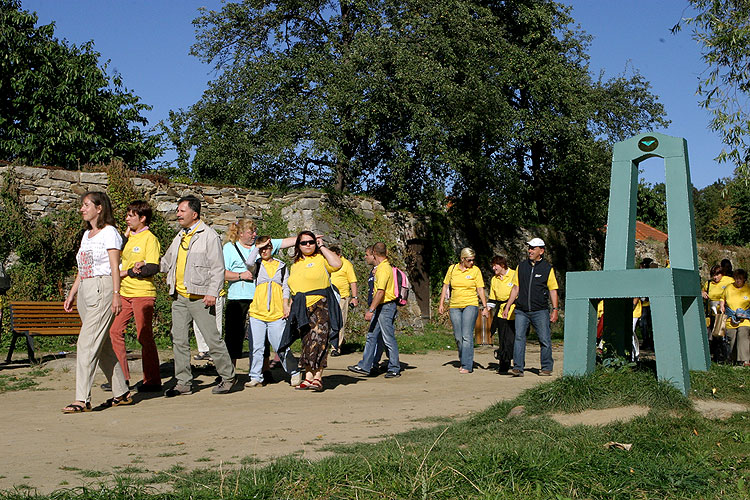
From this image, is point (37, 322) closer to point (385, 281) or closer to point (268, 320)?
point (268, 320)

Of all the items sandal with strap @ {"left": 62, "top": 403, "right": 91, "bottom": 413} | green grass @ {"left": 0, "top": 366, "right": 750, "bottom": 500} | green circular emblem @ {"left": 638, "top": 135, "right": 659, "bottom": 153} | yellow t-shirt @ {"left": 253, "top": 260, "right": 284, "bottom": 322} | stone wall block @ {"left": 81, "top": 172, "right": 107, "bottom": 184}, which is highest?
stone wall block @ {"left": 81, "top": 172, "right": 107, "bottom": 184}

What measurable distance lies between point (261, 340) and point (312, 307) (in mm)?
938

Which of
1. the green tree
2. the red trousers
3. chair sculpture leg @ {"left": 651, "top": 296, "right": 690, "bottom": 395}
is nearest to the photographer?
chair sculpture leg @ {"left": 651, "top": 296, "right": 690, "bottom": 395}

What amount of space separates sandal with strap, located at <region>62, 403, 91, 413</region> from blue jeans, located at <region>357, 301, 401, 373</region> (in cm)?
401

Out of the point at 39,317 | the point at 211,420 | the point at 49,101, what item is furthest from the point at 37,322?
the point at 49,101

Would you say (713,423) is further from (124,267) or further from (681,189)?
(124,267)

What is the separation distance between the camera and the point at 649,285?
6.76 m

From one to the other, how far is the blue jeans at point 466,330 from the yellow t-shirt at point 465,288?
0.23 ft

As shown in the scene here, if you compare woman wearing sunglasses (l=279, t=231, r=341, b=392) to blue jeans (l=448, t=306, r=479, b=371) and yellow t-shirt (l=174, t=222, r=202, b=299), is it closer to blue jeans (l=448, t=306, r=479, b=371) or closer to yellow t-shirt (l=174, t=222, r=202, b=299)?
yellow t-shirt (l=174, t=222, r=202, b=299)

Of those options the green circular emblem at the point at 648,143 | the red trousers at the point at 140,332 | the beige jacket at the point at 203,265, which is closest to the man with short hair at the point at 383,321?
the beige jacket at the point at 203,265

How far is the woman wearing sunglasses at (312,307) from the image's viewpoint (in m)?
8.56

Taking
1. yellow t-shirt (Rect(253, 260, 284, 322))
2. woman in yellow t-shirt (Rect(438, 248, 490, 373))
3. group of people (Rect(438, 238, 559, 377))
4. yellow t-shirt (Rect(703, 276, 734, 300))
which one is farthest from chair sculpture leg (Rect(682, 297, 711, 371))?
yellow t-shirt (Rect(703, 276, 734, 300))

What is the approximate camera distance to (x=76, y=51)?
2498 cm

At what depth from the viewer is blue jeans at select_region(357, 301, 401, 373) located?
10.3 metres
